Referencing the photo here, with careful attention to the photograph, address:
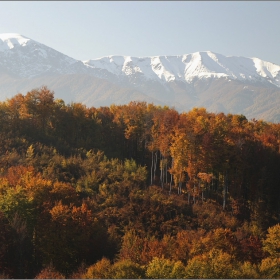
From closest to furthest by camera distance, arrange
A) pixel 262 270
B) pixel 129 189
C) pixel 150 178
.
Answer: pixel 262 270 → pixel 129 189 → pixel 150 178

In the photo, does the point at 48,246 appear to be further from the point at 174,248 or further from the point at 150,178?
the point at 150,178

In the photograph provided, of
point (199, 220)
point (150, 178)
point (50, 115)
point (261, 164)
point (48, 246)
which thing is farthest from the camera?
point (50, 115)

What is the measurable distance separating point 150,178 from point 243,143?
16738 millimetres

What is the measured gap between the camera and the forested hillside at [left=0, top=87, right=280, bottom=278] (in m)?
28.1

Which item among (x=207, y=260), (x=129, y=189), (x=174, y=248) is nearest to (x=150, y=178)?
(x=129, y=189)

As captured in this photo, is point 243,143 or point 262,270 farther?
point 243,143

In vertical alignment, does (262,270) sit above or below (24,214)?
below

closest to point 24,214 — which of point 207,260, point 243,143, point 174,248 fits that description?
point 174,248

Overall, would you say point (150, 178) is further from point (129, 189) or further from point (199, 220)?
point (199, 220)

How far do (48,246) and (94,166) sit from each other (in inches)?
879

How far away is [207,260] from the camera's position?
1042 inches

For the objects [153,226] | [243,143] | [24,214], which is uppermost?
[243,143]

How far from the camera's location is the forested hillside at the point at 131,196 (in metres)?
28.1

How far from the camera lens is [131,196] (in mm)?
44125
